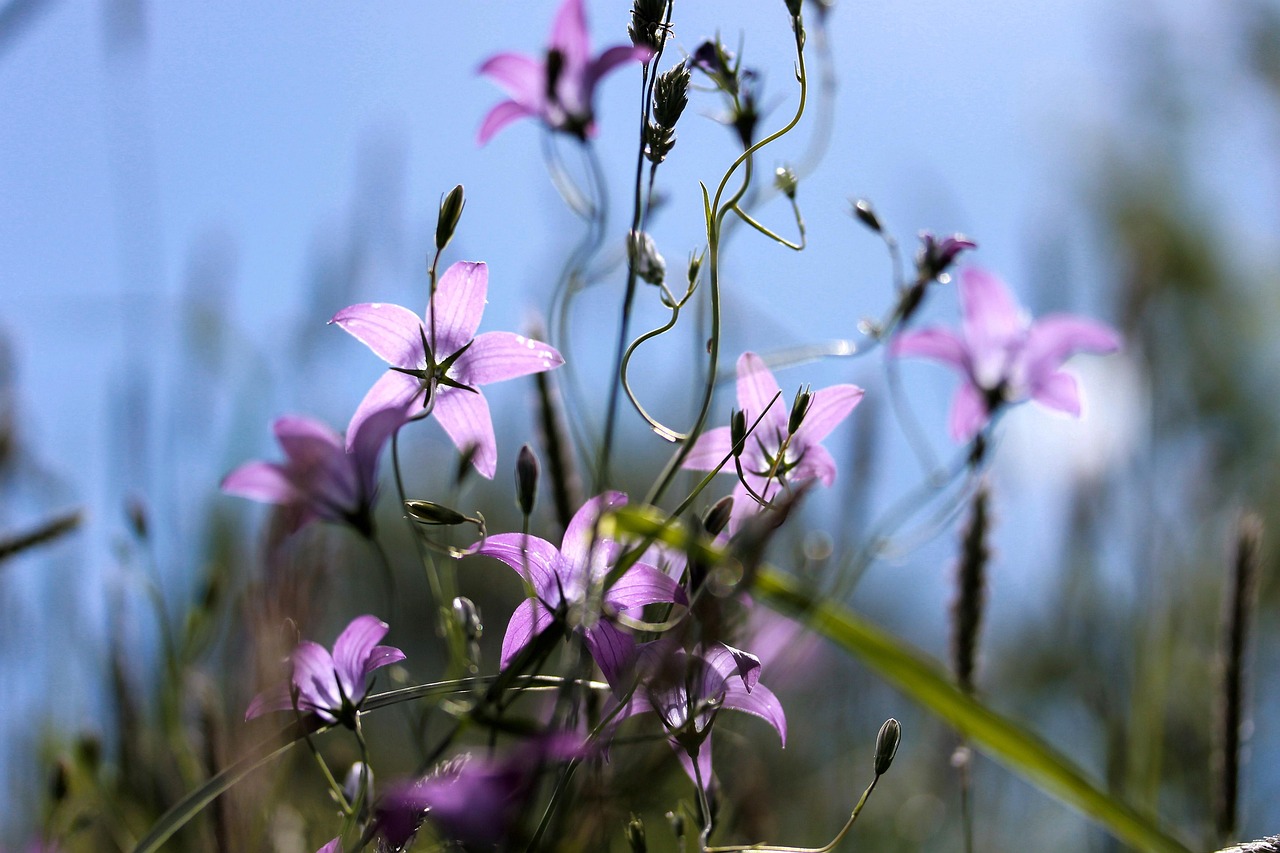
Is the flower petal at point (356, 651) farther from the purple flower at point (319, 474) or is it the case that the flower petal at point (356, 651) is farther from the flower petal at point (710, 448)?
the flower petal at point (710, 448)

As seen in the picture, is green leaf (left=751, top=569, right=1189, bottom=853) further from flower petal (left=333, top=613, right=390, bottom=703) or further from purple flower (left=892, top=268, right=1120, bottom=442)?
purple flower (left=892, top=268, right=1120, bottom=442)

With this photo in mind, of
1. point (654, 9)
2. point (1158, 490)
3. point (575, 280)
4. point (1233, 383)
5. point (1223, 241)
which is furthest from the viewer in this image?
point (1223, 241)

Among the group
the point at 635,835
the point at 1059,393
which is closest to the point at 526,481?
the point at 635,835

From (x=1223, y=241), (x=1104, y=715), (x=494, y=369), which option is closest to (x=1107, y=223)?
(x=1223, y=241)

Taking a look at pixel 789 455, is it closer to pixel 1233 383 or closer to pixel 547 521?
pixel 547 521

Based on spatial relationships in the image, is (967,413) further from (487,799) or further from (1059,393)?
(487,799)

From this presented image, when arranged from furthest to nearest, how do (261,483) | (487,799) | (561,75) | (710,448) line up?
1. (561,75)
2. (710,448)
3. (261,483)
4. (487,799)

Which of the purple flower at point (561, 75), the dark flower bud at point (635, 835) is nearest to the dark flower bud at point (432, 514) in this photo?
the dark flower bud at point (635, 835)
